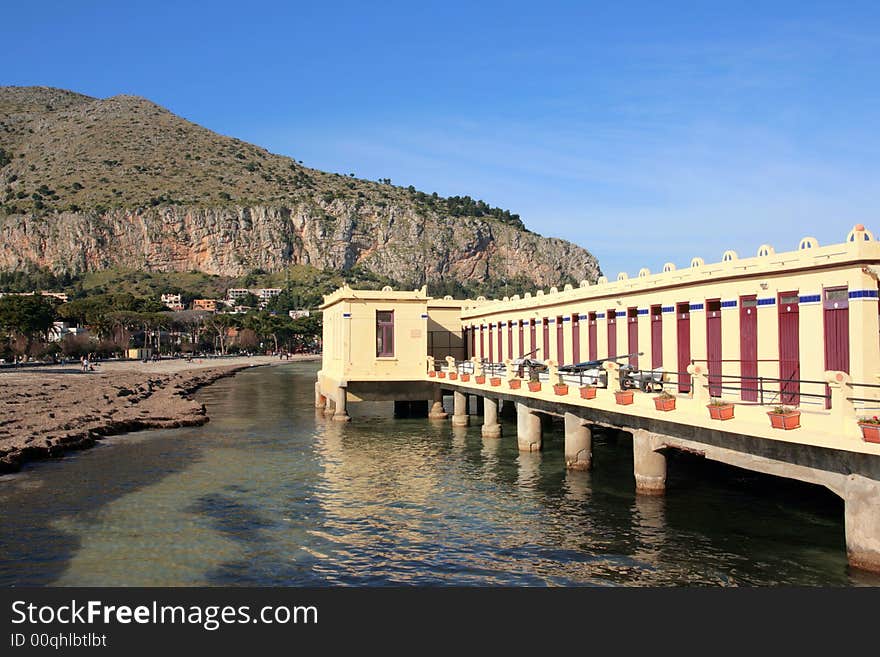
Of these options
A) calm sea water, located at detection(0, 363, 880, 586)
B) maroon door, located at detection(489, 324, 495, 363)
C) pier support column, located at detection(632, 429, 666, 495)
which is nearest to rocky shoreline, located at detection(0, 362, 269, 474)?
calm sea water, located at detection(0, 363, 880, 586)

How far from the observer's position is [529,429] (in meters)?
34.7

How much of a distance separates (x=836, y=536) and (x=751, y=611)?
7893 millimetres

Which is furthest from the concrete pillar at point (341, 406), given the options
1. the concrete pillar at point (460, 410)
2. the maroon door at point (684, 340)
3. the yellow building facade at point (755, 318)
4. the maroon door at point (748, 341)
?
the maroon door at point (748, 341)

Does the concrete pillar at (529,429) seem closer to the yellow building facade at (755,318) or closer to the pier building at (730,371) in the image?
the pier building at (730,371)

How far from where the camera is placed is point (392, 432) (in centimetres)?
4391

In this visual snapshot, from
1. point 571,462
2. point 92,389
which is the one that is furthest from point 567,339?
point 92,389

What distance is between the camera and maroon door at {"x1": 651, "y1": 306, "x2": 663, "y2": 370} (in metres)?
29.2

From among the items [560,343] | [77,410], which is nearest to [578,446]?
[560,343]

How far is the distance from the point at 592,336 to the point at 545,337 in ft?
21.2

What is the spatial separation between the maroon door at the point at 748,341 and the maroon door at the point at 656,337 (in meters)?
5.28

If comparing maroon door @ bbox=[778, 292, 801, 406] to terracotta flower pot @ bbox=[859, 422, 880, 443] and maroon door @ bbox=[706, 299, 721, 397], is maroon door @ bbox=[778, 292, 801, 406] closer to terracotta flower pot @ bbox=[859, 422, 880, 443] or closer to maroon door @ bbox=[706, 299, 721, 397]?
maroon door @ bbox=[706, 299, 721, 397]

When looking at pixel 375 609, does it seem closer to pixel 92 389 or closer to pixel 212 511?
pixel 212 511

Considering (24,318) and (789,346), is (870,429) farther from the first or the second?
(24,318)

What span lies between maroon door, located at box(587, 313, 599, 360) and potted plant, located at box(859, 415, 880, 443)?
2017 centimetres
